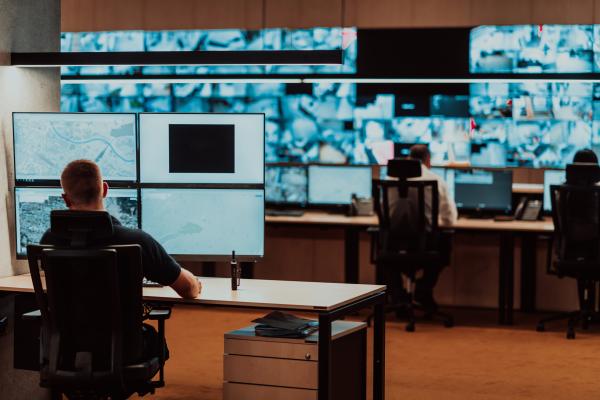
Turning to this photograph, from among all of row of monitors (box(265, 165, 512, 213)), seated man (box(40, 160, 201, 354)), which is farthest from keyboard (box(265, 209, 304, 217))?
seated man (box(40, 160, 201, 354))

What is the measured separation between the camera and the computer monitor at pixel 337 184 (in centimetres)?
901

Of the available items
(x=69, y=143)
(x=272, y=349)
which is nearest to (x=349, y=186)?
(x=69, y=143)

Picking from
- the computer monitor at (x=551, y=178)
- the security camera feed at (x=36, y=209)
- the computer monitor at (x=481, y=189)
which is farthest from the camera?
the computer monitor at (x=481, y=189)

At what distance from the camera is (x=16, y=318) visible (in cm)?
492

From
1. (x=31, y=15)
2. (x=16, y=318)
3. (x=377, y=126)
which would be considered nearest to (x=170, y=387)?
(x=16, y=318)

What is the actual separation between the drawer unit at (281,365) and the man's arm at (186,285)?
0.34 m

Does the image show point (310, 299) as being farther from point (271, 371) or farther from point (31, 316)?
point (31, 316)

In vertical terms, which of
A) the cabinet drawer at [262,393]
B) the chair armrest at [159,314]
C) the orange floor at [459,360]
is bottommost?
the orange floor at [459,360]

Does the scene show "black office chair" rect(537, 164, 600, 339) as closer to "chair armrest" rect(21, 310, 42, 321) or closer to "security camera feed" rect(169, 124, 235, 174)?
"security camera feed" rect(169, 124, 235, 174)

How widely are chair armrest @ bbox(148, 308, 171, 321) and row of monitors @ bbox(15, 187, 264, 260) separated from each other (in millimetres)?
725

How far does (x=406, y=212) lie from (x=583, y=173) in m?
1.39

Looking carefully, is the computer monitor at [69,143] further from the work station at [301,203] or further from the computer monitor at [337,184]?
the computer monitor at [337,184]

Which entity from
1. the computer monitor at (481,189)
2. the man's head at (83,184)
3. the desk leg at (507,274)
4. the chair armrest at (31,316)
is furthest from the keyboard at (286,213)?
the man's head at (83,184)

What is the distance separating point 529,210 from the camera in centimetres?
857
